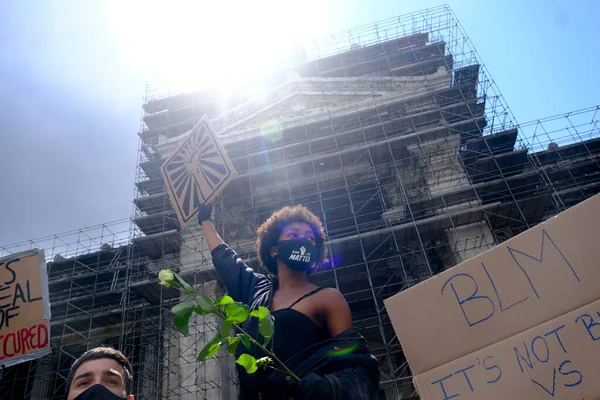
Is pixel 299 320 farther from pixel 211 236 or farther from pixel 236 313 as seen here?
pixel 211 236

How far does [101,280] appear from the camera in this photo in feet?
62.5

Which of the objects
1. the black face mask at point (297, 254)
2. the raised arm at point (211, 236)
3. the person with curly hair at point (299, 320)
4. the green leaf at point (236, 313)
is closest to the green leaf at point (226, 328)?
the green leaf at point (236, 313)

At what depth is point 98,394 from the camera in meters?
2.67

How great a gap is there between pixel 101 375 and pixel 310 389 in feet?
4.72

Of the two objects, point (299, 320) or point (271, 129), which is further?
point (271, 129)

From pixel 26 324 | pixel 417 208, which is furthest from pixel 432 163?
pixel 26 324

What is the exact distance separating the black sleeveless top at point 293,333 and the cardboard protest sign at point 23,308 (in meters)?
3.85

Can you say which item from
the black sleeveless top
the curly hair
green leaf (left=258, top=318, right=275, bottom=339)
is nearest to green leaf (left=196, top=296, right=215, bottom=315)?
green leaf (left=258, top=318, right=275, bottom=339)

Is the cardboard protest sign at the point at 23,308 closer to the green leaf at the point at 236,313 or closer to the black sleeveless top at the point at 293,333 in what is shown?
the black sleeveless top at the point at 293,333

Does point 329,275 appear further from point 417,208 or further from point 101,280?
point 101,280

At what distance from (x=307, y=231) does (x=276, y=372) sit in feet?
3.84

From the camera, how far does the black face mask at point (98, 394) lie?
2656 millimetres

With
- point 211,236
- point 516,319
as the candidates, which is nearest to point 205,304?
point 516,319

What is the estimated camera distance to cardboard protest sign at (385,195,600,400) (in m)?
2.18
